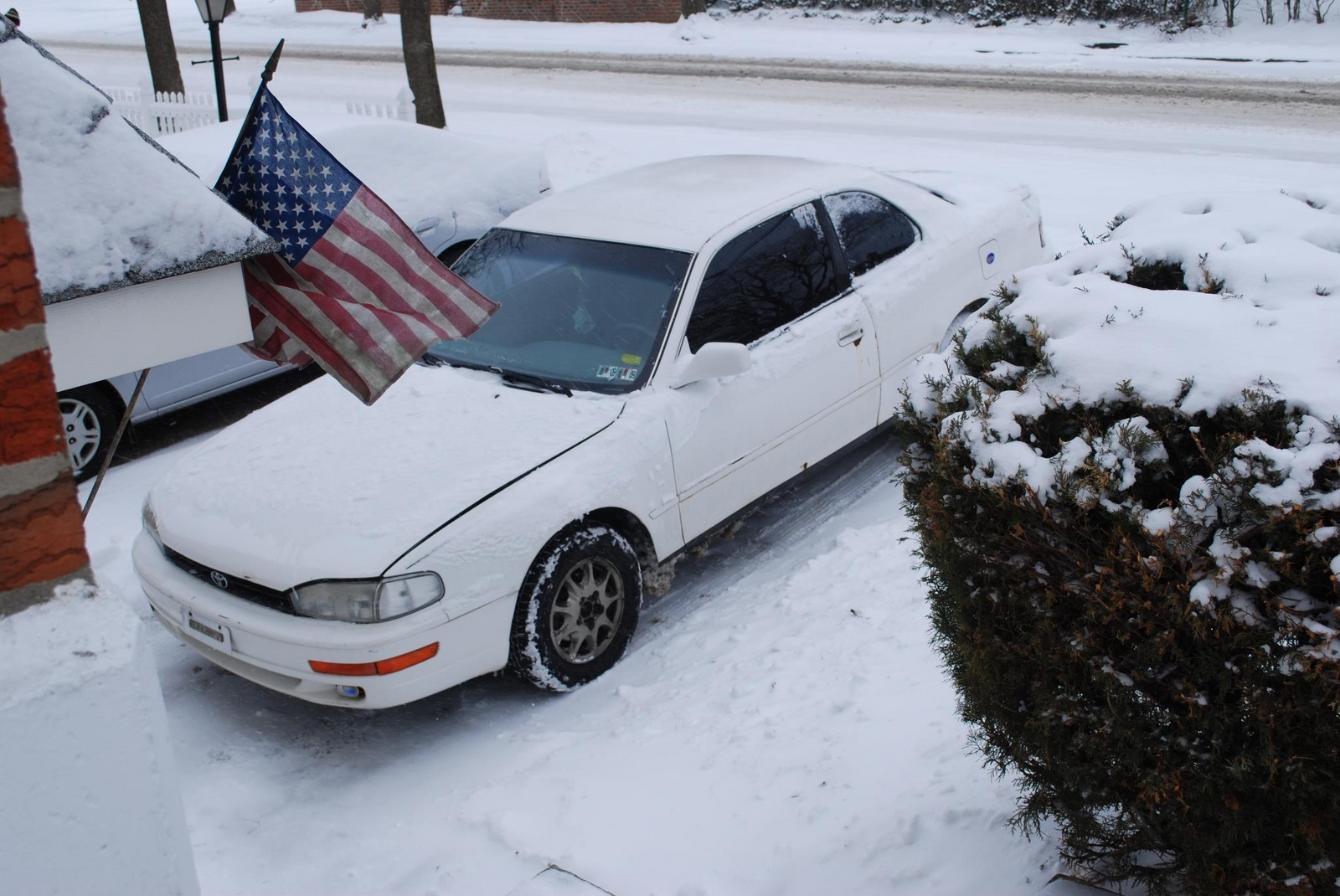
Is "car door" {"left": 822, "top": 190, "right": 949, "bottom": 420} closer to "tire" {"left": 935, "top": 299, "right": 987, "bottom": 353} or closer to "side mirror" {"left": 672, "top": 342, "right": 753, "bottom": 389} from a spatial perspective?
"tire" {"left": 935, "top": 299, "right": 987, "bottom": 353}

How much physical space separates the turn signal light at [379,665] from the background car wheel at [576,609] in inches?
15.0

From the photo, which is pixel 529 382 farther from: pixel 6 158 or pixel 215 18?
pixel 215 18

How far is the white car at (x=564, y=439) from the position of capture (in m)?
4.16

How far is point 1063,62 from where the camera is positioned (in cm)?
2088

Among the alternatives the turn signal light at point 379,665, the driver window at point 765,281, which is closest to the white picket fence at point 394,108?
the driver window at point 765,281

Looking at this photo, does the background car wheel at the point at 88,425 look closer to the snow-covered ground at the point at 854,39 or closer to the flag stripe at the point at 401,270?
the flag stripe at the point at 401,270

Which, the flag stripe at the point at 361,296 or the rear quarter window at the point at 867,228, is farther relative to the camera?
the rear quarter window at the point at 867,228

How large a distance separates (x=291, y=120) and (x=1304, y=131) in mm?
13538

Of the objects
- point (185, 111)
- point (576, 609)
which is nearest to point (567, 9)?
point (185, 111)

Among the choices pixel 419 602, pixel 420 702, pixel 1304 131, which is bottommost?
pixel 420 702

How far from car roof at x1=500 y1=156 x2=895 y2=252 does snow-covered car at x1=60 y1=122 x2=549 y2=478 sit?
5.57 ft

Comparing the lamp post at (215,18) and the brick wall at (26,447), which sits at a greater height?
the lamp post at (215,18)

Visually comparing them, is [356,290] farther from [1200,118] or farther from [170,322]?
[1200,118]

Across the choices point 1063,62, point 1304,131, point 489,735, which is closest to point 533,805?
point 489,735
